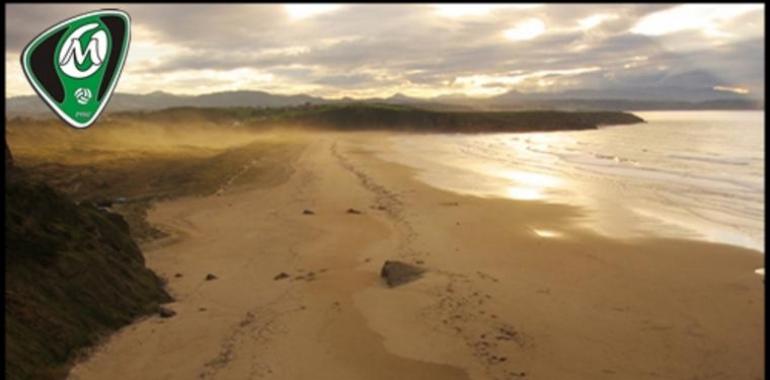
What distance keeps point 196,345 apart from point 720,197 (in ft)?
73.7

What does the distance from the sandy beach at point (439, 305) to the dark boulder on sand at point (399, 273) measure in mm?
204

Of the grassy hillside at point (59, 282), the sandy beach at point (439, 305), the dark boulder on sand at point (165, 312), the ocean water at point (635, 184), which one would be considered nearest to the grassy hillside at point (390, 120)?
the ocean water at point (635, 184)

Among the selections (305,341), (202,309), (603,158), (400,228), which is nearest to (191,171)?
(400,228)

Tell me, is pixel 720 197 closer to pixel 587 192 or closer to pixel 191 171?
pixel 587 192

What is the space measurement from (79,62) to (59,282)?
3.58m

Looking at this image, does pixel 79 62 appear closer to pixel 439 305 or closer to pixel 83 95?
pixel 83 95

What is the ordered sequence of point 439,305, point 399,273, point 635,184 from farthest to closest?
point 635,184, point 399,273, point 439,305

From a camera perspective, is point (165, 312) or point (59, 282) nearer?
point (59, 282)

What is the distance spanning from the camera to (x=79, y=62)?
20.4 ft

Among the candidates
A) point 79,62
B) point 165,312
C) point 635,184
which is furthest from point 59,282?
point 635,184

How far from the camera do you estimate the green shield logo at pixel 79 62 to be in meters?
6.08

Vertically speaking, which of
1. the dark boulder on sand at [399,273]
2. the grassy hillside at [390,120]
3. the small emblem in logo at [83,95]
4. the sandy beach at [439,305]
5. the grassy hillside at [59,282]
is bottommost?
the sandy beach at [439,305]

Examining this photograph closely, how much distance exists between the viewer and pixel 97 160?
33062 millimetres

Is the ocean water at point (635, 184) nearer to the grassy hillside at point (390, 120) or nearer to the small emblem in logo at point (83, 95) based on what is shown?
the small emblem in logo at point (83, 95)
